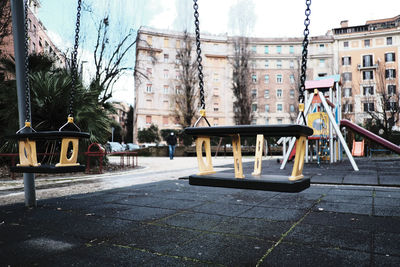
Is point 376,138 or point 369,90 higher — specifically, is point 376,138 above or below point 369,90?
below

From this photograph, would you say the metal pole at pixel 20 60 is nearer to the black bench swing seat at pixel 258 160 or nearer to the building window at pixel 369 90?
the black bench swing seat at pixel 258 160

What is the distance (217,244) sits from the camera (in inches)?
104

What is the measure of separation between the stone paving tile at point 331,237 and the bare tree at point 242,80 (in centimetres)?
3538

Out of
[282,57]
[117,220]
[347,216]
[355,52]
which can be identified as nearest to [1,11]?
[117,220]

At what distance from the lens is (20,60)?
428 cm

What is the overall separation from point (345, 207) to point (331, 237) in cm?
142

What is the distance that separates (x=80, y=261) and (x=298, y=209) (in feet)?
8.99

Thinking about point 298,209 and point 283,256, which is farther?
point 298,209

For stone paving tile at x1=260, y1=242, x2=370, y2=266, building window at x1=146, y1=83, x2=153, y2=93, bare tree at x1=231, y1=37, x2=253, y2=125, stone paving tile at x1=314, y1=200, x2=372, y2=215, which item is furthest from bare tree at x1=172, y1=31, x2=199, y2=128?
stone paving tile at x1=260, y1=242, x2=370, y2=266

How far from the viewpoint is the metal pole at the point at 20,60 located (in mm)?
4270

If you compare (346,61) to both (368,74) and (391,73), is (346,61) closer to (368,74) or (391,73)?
(368,74)

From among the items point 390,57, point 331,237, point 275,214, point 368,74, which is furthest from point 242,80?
point 331,237

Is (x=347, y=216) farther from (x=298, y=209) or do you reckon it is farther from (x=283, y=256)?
(x=283, y=256)

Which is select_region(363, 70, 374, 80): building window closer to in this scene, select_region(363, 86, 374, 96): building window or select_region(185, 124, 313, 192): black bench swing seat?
select_region(363, 86, 374, 96): building window
